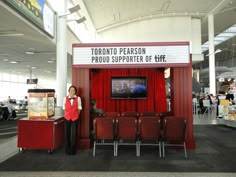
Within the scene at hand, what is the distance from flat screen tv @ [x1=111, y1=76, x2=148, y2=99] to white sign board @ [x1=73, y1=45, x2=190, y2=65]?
269 cm

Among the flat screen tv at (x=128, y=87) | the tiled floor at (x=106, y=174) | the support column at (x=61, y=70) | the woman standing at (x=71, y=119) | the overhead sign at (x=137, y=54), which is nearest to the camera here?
the tiled floor at (x=106, y=174)

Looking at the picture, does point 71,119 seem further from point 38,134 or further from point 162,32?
point 162,32

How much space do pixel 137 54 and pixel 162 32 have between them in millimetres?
11503

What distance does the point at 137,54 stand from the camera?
5516mm

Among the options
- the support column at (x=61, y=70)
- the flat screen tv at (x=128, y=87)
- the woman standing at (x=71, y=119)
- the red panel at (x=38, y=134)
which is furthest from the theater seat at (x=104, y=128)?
the flat screen tv at (x=128, y=87)

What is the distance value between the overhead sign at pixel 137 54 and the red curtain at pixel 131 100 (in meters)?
2.64

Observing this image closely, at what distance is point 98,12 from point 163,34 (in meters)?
4.90

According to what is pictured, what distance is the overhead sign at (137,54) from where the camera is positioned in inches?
216

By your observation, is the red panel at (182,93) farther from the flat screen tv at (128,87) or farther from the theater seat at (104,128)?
the flat screen tv at (128,87)

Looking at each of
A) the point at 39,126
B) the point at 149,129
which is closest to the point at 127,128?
the point at 149,129

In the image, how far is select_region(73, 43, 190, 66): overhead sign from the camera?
5488 millimetres

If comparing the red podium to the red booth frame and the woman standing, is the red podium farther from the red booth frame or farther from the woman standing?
the red booth frame

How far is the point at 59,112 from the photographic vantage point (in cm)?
→ 621

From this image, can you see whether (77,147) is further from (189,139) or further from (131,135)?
(189,139)
